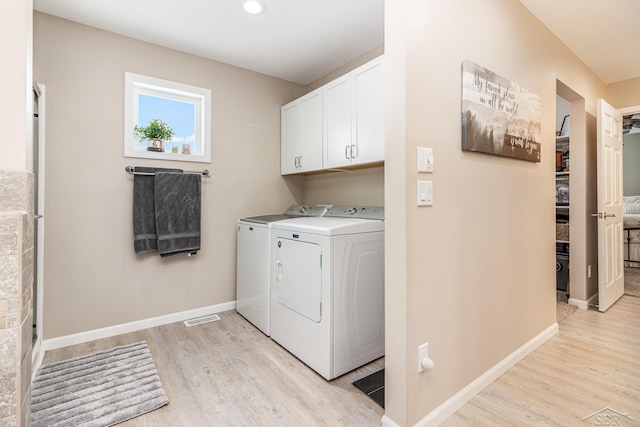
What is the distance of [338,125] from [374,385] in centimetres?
191

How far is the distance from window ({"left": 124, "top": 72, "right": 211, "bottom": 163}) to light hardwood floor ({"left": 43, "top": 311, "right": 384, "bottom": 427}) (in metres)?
1.52

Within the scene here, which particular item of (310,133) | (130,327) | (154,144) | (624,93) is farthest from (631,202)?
(130,327)

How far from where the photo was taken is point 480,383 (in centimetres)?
176

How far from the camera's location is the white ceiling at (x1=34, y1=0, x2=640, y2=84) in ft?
6.98

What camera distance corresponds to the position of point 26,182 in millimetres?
1048

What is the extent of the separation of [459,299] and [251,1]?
2249mm

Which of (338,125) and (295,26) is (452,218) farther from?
(295,26)

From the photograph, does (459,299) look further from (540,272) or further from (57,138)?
(57,138)

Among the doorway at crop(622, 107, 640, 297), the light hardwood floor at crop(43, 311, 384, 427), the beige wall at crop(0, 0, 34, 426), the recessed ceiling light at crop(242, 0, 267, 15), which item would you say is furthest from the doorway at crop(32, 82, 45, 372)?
the doorway at crop(622, 107, 640, 297)

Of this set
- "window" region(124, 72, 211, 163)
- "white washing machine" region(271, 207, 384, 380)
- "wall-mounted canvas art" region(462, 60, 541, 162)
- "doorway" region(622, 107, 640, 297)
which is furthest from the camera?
"doorway" region(622, 107, 640, 297)

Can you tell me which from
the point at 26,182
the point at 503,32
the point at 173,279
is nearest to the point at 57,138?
the point at 173,279

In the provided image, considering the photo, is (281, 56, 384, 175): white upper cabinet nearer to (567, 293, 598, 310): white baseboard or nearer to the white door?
the white door

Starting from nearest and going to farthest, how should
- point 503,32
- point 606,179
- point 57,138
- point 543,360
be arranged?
point 503,32 < point 543,360 < point 57,138 < point 606,179

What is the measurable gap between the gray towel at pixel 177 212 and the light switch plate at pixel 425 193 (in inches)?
80.7
